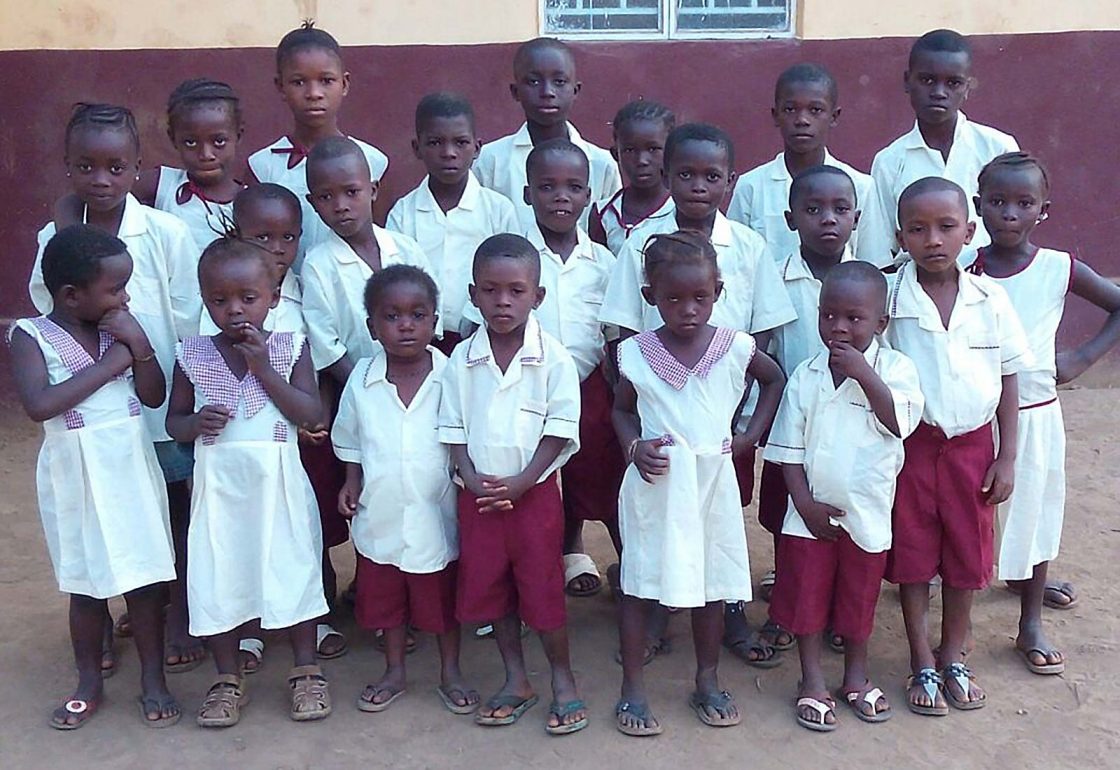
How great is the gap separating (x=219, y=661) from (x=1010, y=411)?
2136 millimetres

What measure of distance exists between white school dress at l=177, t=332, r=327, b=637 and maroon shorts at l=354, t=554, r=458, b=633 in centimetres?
17

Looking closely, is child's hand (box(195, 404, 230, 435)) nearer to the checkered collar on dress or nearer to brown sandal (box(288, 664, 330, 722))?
brown sandal (box(288, 664, 330, 722))

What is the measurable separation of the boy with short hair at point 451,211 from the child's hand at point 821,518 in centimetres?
108

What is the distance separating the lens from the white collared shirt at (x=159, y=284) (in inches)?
117

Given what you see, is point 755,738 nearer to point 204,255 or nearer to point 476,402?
point 476,402

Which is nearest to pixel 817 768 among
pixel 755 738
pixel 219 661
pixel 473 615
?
pixel 755 738

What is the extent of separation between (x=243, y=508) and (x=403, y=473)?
407 millimetres

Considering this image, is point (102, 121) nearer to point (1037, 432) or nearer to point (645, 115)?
point (645, 115)

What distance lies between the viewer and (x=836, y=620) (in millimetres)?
2898

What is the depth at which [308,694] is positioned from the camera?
2.94 m

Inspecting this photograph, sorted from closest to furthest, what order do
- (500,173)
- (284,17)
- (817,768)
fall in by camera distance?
(817,768), (500,173), (284,17)

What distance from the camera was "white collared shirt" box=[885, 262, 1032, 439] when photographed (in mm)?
2799

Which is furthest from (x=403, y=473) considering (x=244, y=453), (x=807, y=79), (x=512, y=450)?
(x=807, y=79)

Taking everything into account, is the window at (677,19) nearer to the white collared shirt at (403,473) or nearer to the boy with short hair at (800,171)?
the boy with short hair at (800,171)
